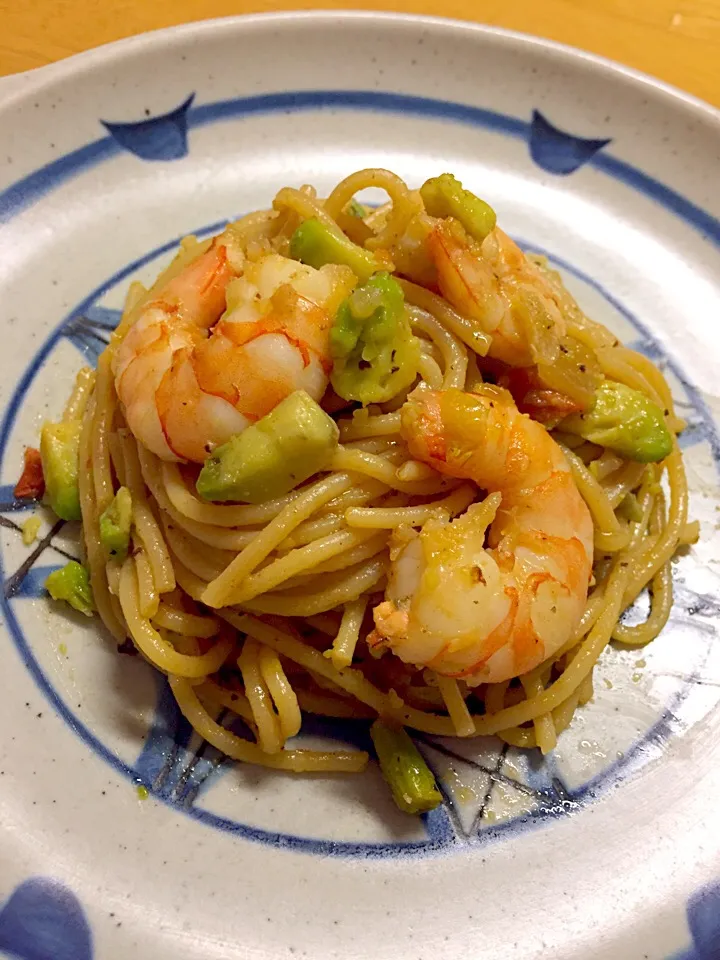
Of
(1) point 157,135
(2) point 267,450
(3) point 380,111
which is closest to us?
(2) point 267,450

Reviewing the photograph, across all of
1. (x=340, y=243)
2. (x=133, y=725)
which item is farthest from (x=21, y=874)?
(x=340, y=243)

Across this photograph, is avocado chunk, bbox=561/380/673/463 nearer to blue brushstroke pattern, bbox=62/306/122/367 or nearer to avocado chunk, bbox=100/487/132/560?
avocado chunk, bbox=100/487/132/560

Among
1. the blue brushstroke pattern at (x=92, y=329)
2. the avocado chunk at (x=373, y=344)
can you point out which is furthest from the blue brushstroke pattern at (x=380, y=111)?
the avocado chunk at (x=373, y=344)

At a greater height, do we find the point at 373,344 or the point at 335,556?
the point at 373,344

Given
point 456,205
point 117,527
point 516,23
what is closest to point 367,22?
point 516,23

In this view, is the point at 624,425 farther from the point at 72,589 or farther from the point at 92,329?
the point at 92,329

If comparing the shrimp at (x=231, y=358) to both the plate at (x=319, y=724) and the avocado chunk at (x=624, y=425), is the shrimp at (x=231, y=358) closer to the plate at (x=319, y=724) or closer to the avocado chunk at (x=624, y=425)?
the plate at (x=319, y=724)

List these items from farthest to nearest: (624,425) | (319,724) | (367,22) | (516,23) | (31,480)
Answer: (516,23)
(367,22)
(31,480)
(624,425)
(319,724)
